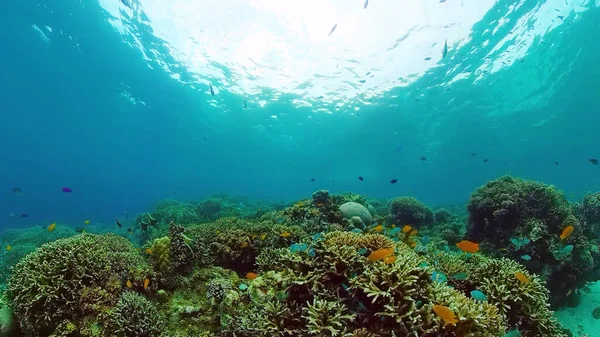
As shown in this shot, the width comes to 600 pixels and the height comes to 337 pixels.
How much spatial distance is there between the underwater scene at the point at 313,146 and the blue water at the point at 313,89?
27 cm

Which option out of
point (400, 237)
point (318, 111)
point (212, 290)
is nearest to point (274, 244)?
point (212, 290)

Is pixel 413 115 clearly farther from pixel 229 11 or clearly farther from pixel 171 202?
pixel 171 202

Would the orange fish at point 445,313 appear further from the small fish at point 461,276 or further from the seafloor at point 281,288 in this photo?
the small fish at point 461,276

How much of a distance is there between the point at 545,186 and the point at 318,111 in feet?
107

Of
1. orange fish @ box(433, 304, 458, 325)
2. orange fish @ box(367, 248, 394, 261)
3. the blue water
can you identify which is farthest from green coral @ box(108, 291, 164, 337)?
the blue water

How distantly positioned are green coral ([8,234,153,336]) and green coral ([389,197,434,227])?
39.4 ft

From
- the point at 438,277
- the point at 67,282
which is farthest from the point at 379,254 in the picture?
the point at 67,282

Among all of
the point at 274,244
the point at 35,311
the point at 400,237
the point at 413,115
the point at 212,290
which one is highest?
the point at 413,115

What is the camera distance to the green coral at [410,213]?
14.2m

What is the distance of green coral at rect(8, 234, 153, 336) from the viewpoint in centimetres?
455

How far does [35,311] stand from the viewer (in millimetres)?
4566

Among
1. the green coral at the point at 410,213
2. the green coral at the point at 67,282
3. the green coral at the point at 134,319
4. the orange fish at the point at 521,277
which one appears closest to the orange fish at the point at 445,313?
the orange fish at the point at 521,277

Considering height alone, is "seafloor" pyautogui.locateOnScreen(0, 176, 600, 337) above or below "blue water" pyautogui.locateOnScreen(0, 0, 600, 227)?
below

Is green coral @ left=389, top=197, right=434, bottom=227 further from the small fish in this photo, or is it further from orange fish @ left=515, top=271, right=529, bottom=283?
orange fish @ left=515, top=271, right=529, bottom=283
